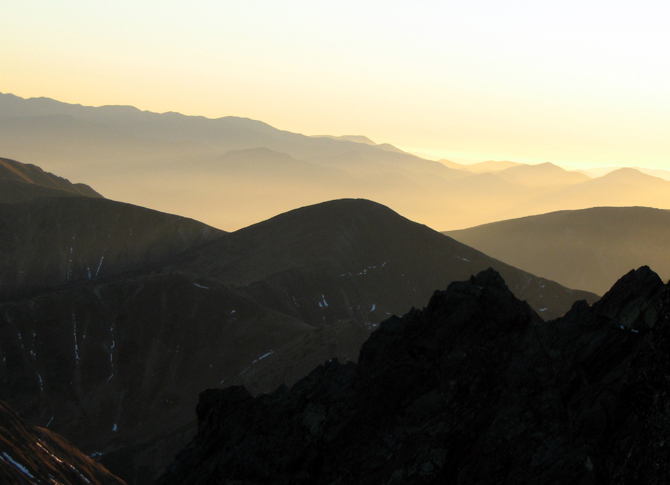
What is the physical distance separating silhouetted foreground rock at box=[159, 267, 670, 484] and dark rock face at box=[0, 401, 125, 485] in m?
32.9

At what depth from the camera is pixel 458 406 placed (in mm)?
34375

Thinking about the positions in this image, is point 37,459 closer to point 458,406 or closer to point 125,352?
point 458,406

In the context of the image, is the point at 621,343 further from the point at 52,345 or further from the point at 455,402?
the point at 52,345

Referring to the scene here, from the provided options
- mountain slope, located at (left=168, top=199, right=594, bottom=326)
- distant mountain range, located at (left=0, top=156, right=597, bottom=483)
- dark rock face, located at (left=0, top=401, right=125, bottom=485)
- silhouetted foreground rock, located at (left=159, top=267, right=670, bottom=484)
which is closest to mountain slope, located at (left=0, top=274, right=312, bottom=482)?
distant mountain range, located at (left=0, top=156, right=597, bottom=483)

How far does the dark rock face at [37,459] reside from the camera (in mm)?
66312

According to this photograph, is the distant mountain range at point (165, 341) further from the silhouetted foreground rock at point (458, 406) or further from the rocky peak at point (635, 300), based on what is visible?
the rocky peak at point (635, 300)

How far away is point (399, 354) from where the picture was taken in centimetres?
3953

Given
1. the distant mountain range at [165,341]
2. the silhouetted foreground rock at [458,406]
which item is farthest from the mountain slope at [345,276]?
the silhouetted foreground rock at [458,406]

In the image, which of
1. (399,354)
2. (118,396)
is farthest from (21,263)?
(399,354)

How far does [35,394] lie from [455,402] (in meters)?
109

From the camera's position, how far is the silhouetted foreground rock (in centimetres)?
2888

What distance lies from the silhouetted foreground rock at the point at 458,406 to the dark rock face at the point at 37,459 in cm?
3288

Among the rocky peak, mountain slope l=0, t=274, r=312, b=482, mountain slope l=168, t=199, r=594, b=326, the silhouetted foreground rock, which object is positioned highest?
the rocky peak

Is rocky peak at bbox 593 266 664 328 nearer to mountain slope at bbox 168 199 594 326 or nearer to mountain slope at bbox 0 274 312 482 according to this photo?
mountain slope at bbox 0 274 312 482
